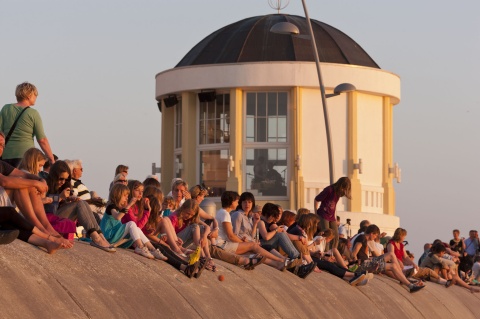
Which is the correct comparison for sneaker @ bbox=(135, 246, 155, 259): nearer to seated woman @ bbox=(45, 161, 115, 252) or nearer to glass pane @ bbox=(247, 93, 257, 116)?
seated woman @ bbox=(45, 161, 115, 252)

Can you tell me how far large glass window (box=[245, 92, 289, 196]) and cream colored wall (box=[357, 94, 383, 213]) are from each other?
355 cm

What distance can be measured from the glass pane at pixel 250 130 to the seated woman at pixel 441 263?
1038 inches

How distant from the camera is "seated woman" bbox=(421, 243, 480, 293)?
3134cm

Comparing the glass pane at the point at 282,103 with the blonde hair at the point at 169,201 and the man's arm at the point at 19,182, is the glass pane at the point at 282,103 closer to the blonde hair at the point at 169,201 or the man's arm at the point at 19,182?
the blonde hair at the point at 169,201

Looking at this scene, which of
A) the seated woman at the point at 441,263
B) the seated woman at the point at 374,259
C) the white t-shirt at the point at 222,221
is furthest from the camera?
the seated woman at the point at 441,263

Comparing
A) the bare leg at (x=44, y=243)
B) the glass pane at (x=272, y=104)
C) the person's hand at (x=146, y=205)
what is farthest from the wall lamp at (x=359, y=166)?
the bare leg at (x=44, y=243)

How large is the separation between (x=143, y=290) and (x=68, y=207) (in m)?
1.30

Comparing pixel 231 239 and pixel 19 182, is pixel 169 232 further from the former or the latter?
pixel 19 182

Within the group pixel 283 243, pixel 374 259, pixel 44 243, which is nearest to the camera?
pixel 44 243

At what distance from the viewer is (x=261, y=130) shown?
59.0m

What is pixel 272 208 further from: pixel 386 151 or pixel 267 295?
pixel 386 151

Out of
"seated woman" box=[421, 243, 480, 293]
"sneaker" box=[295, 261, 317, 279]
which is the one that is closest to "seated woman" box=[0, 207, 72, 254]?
"sneaker" box=[295, 261, 317, 279]

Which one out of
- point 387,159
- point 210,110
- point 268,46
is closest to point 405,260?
point 268,46

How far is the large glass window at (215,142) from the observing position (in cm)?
5953
